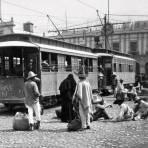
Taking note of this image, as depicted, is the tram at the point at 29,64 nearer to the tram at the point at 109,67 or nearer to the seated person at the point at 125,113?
the seated person at the point at 125,113

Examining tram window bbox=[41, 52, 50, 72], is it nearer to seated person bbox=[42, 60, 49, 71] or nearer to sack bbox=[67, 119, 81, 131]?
seated person bbox=[42, 60, 49, 71]

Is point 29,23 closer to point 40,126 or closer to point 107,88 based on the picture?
point 107,88

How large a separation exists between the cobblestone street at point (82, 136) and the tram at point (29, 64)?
2.66 m

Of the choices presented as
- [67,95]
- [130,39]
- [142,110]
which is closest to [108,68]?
[142,110]

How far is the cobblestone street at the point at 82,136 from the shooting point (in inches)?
322

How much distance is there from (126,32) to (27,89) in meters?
49.1

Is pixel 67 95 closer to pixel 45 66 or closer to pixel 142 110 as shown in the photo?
pixel 142 110

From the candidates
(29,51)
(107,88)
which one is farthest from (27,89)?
(107,88)

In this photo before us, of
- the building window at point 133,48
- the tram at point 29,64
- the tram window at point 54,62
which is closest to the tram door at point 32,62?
the tram at point 29,64

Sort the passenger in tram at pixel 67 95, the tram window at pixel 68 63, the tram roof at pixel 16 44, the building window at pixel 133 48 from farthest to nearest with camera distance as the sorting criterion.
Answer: the building window at pixel 133 48, the tram window at pixel 68 63, the tram roof at pixel 16 44, the passenger in tram at pixel 67 95

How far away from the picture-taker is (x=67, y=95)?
11.5m

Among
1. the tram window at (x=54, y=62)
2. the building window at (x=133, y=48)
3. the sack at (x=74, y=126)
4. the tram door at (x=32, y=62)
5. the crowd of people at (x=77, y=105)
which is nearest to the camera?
the sack at (x=74, y=126)

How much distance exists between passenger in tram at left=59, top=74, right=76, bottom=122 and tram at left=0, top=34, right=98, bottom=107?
8.70ft

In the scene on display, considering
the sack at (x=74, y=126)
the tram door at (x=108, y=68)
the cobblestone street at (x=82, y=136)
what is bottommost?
the cobblestone street at (x=82, y=136)
